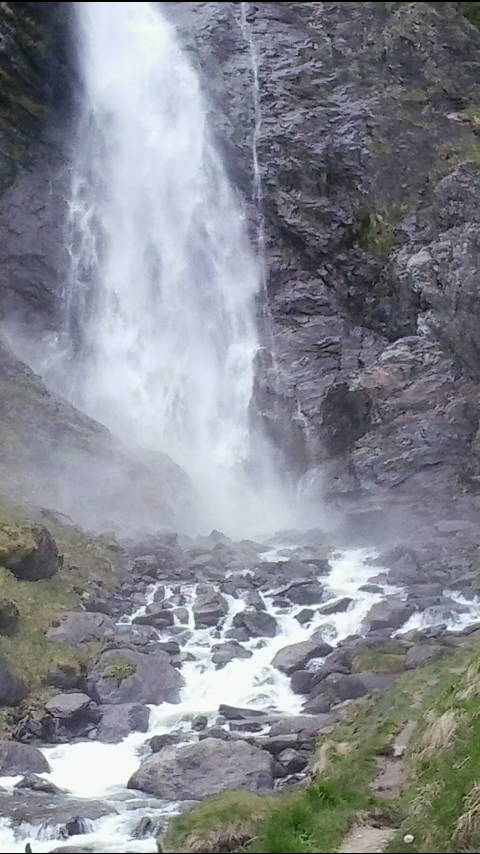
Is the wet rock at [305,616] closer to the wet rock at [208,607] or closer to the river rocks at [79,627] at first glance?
the wet rock at [208,607]

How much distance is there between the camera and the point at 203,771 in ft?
45.8

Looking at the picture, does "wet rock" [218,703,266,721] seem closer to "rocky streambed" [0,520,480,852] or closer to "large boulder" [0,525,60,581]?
"rocky streambed" [0,520,480,852]

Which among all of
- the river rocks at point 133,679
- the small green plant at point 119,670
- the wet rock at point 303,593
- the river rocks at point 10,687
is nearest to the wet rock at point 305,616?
the wet rock at point 303,593

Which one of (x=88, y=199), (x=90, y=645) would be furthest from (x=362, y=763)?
(x=88, y=199)

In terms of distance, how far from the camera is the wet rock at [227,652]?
64.1 ft

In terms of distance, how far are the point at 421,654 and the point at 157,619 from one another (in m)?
7.14

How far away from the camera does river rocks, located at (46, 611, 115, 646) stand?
20172 mm

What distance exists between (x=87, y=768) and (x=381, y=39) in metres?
41.7

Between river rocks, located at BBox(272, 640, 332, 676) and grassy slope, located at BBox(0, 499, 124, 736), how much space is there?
4.28m

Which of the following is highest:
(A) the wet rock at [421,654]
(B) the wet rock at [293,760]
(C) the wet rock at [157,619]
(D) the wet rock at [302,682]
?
(C) the wet rock at [157,619]

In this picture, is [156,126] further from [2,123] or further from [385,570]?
[385,570]

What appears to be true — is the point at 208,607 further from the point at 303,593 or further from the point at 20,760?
the point at 20,760

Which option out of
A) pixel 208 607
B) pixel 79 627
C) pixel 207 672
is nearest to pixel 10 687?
pixel 79 627

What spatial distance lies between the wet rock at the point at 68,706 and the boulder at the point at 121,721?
426 mm
